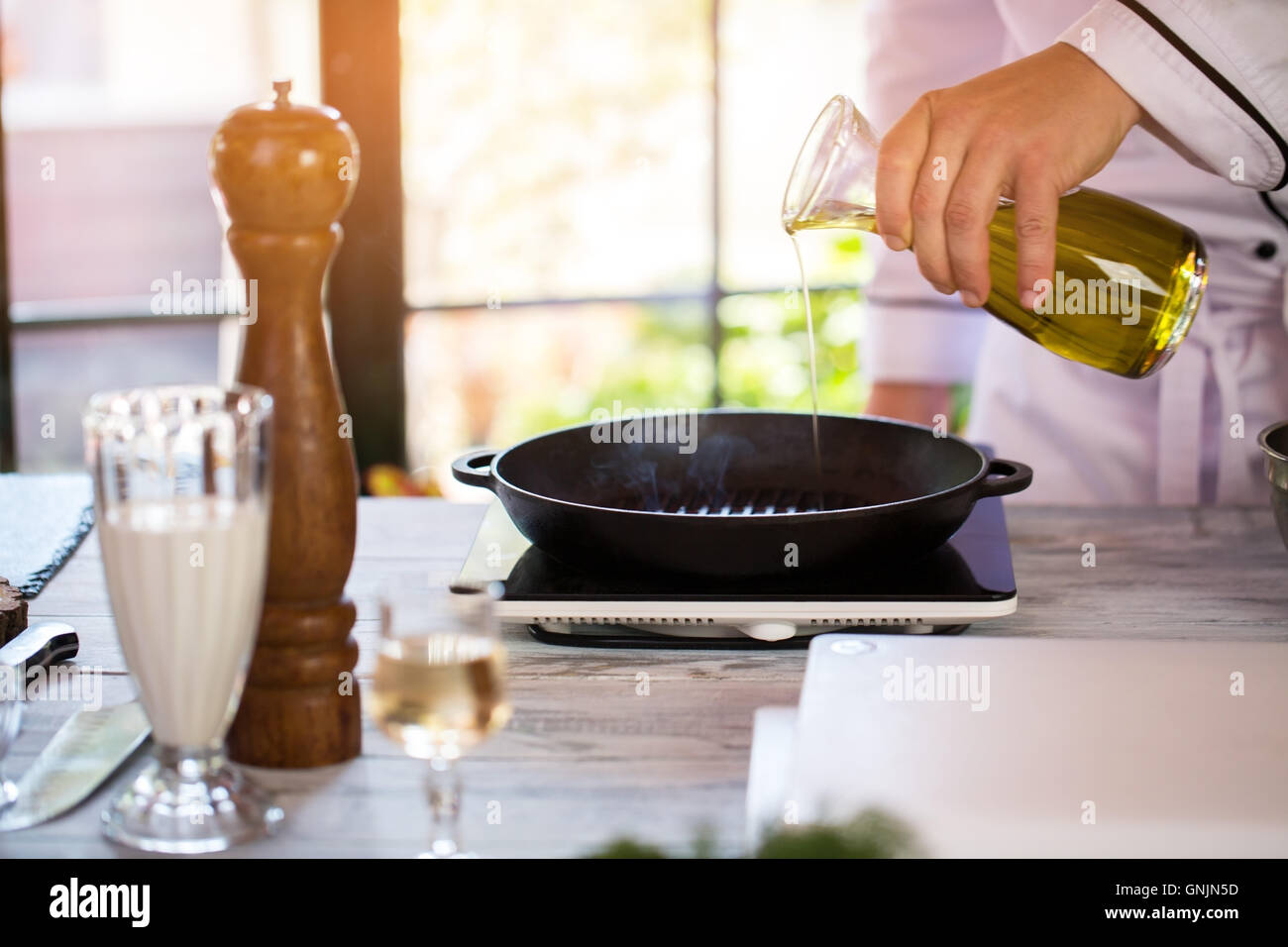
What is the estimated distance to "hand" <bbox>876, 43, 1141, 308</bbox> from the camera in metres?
0.94

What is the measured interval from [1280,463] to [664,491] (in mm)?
455

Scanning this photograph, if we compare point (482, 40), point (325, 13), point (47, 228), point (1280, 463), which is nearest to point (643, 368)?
point (482, 40)

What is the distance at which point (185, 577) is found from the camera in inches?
Answer: 24.8

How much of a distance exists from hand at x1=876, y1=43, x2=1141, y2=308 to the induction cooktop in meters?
0.21

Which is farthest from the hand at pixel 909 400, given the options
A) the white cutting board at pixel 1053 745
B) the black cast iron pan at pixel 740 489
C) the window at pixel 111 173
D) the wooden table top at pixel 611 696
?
the window at pixel 111 173

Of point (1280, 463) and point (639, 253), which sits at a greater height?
point (639, 253)

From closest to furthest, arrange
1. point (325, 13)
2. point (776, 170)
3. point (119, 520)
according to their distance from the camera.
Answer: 1. point (119, 520)
2. point (325, 13)
3. point (776, 170)

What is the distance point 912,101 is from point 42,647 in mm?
1214

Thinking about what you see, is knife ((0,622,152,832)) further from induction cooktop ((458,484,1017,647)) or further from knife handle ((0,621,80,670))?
induction cooktop ((458,484,1017,647))

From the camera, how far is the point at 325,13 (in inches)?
100

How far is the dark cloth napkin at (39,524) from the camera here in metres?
1.08

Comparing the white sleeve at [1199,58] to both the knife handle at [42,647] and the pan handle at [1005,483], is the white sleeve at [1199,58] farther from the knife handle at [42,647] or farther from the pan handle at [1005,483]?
the knife handle at [42,647]

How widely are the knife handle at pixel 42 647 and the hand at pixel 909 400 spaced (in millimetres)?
1084
